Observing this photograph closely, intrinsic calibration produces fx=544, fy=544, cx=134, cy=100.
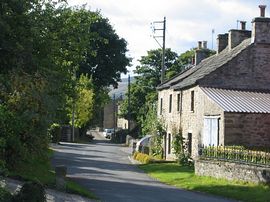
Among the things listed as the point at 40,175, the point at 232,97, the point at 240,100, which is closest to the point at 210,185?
the point at 40,175

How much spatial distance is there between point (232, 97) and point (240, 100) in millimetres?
654

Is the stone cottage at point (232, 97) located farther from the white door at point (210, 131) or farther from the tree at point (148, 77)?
the tree at point (148, 77)

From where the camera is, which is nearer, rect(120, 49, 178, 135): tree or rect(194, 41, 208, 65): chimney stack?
rect(194, 41, 208, 65): chimney stack

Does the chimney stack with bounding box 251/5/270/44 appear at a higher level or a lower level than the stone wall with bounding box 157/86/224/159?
higher

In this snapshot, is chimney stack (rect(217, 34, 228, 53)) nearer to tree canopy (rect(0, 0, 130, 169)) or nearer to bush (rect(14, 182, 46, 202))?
tree canopy (rect(0, 0, 130, 169))

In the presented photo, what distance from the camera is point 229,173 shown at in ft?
80.7

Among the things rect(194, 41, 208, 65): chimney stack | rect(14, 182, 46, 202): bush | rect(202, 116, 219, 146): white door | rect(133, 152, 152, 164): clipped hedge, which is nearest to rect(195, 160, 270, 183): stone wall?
rect(202, 116, 219, 146): white door

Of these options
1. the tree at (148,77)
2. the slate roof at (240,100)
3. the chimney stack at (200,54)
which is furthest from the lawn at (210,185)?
the tree at (148,77)

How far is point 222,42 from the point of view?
42.0 metres

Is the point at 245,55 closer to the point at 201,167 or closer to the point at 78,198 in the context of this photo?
the point at 201,167

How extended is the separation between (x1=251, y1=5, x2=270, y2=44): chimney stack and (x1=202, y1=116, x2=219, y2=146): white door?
20.7 ft

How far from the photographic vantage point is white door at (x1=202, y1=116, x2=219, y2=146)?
31062 mm

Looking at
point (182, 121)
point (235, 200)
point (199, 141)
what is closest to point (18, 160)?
point (235, 200)

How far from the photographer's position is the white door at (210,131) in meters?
31.1
